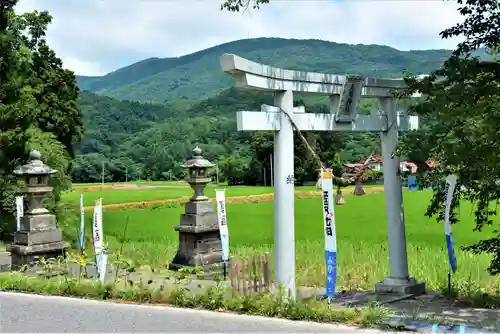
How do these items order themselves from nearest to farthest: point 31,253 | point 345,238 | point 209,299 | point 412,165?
point 209,299 < point 412,165 < point 31,253 < point 345,238

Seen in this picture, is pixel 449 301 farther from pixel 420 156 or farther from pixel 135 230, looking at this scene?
pixel 135 230

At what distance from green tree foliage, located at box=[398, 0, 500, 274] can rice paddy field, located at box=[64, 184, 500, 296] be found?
175cm

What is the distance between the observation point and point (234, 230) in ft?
60.4

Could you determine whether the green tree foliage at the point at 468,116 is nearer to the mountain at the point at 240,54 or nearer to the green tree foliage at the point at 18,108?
the green tree foliage at the point at 18,108

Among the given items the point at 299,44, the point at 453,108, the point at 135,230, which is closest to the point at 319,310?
the point at 453,108

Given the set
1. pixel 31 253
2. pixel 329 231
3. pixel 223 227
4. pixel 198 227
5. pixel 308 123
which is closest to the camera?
pixel 329 231

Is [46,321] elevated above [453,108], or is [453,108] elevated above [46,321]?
[453,108]

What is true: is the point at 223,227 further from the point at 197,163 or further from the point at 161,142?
the point at 161,142

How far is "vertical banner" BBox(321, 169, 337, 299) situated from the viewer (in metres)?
6.11

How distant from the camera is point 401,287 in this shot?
25.4ft

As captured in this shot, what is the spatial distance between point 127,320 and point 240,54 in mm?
154337

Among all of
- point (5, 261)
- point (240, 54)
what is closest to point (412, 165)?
point (5, 261)

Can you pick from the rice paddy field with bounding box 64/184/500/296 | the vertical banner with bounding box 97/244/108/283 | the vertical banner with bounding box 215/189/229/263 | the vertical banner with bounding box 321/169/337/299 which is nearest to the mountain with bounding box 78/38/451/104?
the rice paddy field with bounding box 64/184/500/296

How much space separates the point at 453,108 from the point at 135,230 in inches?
582
